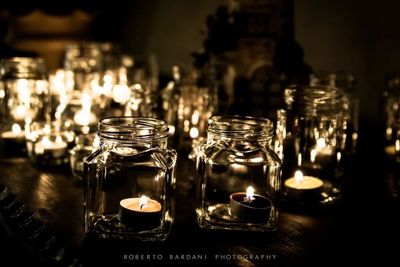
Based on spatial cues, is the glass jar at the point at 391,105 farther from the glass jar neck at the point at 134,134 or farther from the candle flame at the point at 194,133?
the glass jar neck at the point at 134,134

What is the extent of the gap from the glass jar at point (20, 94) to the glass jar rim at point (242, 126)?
33.1 inches

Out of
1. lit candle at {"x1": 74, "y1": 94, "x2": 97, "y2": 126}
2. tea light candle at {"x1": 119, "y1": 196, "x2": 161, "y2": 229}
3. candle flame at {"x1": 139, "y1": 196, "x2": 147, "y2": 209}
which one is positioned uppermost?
lit candle at {"x1": 74, "y1": 94, "x2": 97, "y2": 126}

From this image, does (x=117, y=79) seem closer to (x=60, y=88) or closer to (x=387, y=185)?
(x=60, y=88)

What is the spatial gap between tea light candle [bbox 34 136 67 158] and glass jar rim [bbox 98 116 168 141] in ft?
1.37

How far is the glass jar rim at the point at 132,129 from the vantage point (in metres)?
1.14

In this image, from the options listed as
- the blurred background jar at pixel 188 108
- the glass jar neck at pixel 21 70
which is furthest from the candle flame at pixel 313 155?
the glass jar neck at pixel 21 70

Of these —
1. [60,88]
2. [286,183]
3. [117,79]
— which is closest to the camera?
[286,183]

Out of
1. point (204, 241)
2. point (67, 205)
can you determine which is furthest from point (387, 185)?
point (67, 205)

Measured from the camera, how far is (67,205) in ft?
4.31

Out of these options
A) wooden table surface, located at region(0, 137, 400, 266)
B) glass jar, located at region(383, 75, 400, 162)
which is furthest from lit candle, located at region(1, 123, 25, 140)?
glass jar, located at region(383, 75, 400, 162)

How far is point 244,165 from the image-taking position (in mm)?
1247

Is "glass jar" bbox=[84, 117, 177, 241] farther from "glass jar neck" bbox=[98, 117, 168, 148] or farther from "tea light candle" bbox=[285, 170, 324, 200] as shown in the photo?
"tea light candle" bbox=[285, 170, 324, 200]

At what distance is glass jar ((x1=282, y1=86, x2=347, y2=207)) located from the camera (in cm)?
142

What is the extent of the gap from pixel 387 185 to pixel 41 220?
915 millimetres
